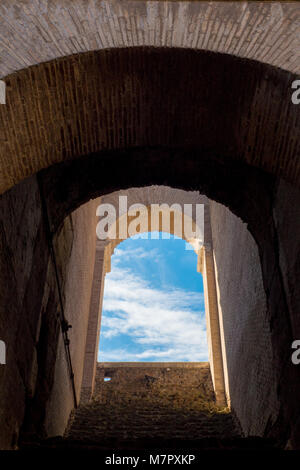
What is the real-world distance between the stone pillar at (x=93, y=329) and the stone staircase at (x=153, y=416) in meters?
0.43

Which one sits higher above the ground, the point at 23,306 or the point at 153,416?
the point at 23,306

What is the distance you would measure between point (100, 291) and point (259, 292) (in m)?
7.57

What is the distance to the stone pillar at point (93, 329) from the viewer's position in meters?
11.5

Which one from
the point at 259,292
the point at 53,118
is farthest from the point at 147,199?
the point at 53,118

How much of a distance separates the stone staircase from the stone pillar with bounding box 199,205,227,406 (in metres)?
0.41

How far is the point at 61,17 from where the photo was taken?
2.97m

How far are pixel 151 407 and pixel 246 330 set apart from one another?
2.87 meters

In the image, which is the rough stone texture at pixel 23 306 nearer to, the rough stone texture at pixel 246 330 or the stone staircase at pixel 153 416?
the stone staircase at pixel 153 416

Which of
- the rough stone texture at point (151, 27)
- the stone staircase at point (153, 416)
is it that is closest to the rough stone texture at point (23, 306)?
the stone staircase at point (153, 416)

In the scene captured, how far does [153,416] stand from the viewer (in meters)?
7.86

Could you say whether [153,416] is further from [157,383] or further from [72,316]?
[157,383]

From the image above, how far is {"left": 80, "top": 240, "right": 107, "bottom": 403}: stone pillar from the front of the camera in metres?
11.5

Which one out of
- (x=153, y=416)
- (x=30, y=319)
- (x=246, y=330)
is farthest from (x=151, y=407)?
(x=30, y=319)
